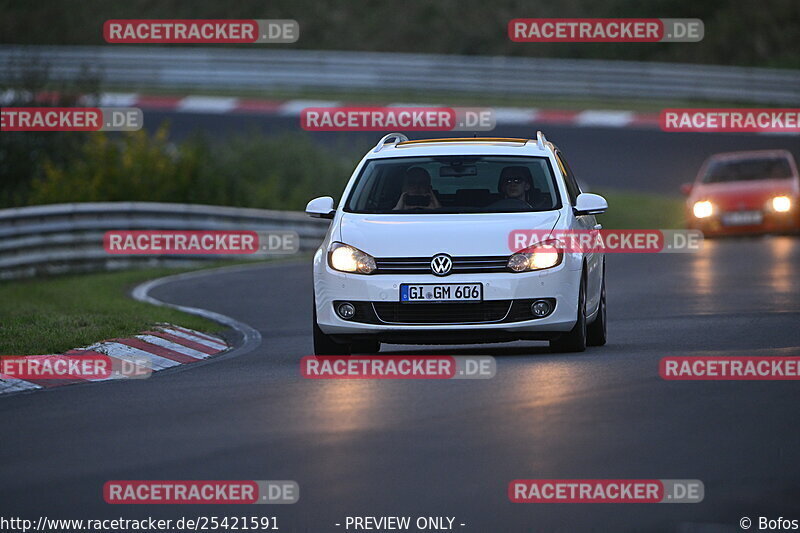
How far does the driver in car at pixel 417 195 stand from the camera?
13.0 metres

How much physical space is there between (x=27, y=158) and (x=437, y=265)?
20123 mm

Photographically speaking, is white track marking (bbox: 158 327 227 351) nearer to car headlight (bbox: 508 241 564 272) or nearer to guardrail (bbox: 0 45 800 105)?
car headlight (bbox: 508 241 564 272)

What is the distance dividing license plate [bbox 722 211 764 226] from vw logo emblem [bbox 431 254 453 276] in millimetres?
16729

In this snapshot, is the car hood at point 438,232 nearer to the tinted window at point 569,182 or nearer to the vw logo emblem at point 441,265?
the vw logo emblem at point 441,265

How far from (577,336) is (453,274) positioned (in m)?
1.13

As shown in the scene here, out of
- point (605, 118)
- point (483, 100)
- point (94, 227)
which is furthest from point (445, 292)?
point (483, 100)

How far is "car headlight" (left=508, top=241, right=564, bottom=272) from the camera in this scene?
12.0 metres

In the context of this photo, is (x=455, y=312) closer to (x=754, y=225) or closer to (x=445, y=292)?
(x=445, y=292)

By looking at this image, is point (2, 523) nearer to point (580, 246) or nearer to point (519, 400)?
point (519, 400)

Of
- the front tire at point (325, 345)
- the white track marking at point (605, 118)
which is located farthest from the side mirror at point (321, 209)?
the white track marking at point (605, 118)

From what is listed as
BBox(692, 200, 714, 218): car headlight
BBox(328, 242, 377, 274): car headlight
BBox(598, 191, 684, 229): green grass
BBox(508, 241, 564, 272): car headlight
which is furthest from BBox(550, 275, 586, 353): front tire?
BBox(598, 191, 684, 229): green grass

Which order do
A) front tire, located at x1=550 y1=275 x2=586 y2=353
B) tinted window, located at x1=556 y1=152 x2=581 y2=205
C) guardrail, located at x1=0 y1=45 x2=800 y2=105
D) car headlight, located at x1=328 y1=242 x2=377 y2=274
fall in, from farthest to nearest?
1. guardrail, located at x1=0 y1=45 x2=800 y2=105
2. tinted window, located at x1=556 y1=152 x2=581 y2=205
3. front tire, located at x1=550 y1=275 x2=586 y2=353
4. car headlight, located at x1=328 y1=242 x2=377 y2=274

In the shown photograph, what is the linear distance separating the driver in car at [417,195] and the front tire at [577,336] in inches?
54.1

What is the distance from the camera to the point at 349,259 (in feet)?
40.1
